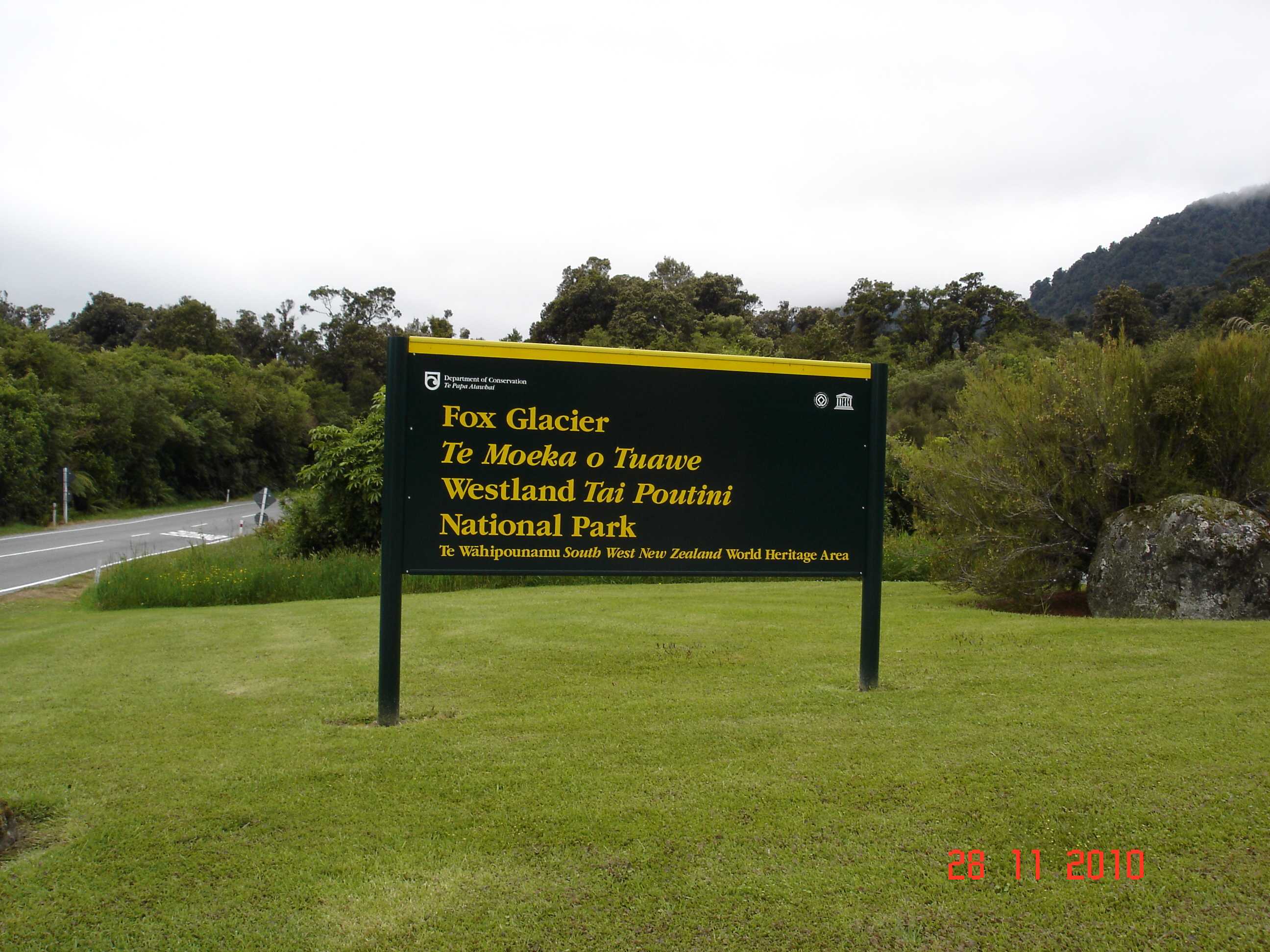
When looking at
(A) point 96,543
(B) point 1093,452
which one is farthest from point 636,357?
(A) point 96,543

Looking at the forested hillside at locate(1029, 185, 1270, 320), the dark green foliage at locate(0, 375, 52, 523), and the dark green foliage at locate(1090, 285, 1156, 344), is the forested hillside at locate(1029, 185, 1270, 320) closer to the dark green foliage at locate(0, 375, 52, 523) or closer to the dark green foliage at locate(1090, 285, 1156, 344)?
the dark green foliage at locate(1090, 285, 1156, 344)

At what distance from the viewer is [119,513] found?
3934cm

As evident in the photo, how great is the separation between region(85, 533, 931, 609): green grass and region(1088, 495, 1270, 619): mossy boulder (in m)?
3.32

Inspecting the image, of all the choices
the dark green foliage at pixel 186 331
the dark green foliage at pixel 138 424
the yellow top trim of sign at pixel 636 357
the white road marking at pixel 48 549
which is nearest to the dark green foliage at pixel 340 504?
the white road marking at pixel 48 549

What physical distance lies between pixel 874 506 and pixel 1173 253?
107 metres

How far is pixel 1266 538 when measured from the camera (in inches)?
344

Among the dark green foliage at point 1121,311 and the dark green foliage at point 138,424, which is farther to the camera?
the dark green foliage at point 1121,311

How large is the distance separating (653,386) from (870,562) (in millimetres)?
1769

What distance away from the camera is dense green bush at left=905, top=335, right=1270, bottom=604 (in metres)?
10.4

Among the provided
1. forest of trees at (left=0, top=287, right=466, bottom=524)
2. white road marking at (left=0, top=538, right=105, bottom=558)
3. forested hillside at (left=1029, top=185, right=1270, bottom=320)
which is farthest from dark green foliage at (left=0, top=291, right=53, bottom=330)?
→ forested hillside at (left=1029, top=185, right=1270, bottom=320)

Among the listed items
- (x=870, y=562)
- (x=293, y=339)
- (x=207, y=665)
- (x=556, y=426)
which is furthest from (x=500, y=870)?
(x=293, y=339)

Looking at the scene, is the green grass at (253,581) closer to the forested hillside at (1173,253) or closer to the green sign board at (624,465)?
the green sign board at (624,465)

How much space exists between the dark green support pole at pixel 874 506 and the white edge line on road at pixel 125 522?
16.9 meters

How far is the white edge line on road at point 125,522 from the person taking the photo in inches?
1080
